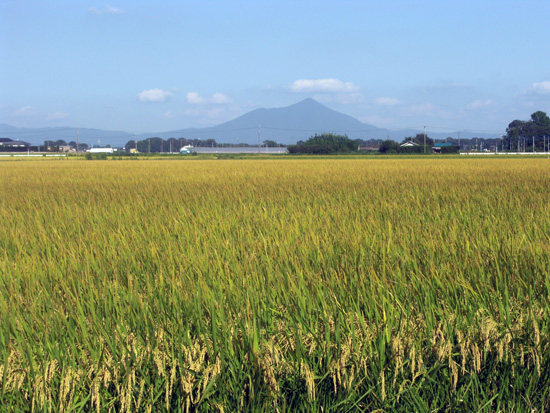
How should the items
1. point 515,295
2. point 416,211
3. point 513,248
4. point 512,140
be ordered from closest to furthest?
point 515,295
point 513,248
point 416,211
point 512,140

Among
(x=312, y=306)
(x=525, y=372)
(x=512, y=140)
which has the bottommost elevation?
(x=525, y=372)

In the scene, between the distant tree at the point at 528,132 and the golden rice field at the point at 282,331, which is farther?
the distant tree at the point at 528,132

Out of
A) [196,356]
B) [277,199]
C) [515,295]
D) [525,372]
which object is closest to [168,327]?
[196,356]

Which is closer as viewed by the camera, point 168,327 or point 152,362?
point 152,362

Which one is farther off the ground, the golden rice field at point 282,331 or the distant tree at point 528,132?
the distant tree at point 528,132

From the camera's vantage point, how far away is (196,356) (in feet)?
5.80

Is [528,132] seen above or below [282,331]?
above

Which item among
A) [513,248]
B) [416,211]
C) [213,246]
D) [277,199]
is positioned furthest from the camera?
[277,199]

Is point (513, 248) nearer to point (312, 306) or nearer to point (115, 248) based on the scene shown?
point (312, 306)

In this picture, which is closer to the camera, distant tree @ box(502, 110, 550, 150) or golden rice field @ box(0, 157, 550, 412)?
golden rice field @ box(0, 157, 550, 412)

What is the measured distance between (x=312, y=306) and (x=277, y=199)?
474 centimetres

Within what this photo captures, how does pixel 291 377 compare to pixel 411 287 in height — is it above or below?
below

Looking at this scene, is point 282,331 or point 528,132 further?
point 528,132

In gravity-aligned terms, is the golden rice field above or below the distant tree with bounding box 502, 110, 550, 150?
below
